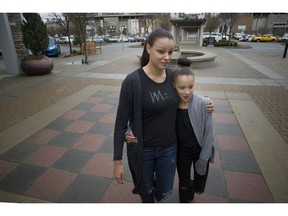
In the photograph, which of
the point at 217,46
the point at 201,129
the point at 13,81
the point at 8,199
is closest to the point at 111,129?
the point at 8,199

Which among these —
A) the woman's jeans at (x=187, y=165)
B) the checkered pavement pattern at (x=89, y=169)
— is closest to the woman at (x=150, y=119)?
the woman's jeans at (x=187, y=165)

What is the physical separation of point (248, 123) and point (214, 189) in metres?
2.44

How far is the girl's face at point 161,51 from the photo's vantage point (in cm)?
160

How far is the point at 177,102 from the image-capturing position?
1823 millimetres

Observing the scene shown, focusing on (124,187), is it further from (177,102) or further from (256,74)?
(256,74)

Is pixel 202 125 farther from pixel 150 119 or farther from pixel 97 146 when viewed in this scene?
pixel 97 146

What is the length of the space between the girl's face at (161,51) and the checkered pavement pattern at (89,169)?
184cm

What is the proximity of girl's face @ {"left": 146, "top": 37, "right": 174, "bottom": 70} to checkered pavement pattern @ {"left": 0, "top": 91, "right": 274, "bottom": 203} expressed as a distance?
184 cm

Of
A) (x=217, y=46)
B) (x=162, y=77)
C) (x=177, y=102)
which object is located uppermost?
(x=162, y=77)

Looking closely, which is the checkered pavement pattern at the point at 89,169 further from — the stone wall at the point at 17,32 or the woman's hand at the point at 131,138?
the stone wall at the point at 17,32

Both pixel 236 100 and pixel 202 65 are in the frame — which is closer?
pixel 236 100

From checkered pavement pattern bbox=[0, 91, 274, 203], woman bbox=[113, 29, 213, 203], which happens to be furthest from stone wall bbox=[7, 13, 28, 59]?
woman bbox=[113, 29, 213, 203]

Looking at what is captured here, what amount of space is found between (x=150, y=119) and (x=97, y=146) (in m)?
2.41

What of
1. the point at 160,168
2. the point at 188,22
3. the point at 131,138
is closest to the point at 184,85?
the point at 131,138
